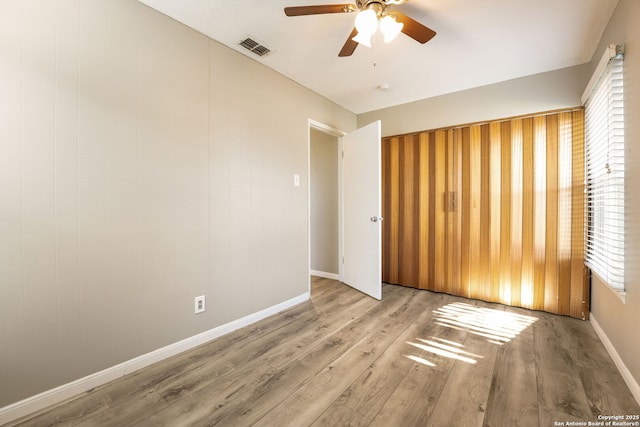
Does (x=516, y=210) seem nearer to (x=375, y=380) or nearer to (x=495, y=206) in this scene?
(x=495, y=206)

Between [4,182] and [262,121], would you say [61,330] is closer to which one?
[4,182]

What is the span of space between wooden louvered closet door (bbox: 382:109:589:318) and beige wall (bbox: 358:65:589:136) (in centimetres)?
11

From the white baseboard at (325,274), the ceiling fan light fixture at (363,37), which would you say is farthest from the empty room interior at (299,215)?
the white baseboard at (325,274)

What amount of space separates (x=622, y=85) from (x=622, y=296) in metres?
1.38

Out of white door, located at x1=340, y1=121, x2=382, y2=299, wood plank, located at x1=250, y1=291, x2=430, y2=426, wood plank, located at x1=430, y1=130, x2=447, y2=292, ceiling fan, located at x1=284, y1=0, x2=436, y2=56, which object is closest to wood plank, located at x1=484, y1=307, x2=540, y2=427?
wood plank, located at x1=250, y1=291, x2=430, y2=426

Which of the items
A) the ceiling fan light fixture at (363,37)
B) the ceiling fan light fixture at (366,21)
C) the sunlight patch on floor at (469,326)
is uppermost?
the ceiling fan light fixture at (366,21)

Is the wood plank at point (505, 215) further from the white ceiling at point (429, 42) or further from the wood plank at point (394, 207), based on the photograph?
the wood plank at point (394, 207)

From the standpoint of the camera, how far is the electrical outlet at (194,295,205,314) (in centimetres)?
216

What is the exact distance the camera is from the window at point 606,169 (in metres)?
1.81

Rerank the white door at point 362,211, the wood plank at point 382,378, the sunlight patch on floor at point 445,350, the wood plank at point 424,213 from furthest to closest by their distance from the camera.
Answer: the wood plank at point 424,213 → the white door at point 362,211 → the sunlight patch on floor at point 445,350 → the wood plank at point 382,378

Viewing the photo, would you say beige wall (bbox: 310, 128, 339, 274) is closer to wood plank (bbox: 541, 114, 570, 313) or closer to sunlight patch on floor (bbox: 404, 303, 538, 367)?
sunlight patch on floor (bbox: 404, 303, 538, 367)

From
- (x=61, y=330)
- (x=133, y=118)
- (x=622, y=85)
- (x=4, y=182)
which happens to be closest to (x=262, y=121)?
(x=133, y=118)

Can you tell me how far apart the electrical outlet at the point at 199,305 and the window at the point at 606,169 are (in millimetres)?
2903

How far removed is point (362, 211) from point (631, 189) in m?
2.26
